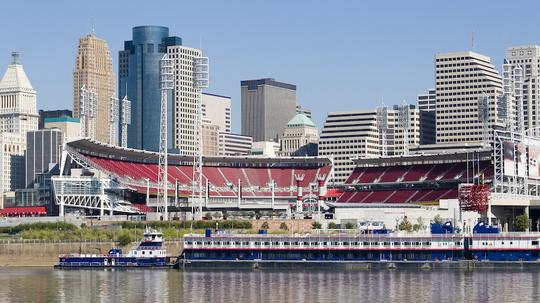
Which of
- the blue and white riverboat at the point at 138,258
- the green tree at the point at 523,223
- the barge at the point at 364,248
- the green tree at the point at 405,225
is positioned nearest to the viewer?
the barge at the point at 364,248

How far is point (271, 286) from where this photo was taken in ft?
419

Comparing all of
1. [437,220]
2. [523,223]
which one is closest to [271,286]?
[437,220]

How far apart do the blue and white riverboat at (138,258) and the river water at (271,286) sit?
15.8 feet

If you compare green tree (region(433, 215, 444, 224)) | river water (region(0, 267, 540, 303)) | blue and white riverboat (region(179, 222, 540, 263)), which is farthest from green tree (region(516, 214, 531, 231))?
river water (region(0, 267, 540, 303))

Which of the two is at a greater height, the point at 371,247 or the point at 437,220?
the point at 437,220

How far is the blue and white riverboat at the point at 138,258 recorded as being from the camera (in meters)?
160

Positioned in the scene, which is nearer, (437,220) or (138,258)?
(138,258)

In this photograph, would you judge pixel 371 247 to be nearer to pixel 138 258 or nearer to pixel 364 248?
pixel 364 248

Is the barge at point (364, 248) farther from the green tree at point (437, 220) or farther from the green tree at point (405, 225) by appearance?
the green tree at point (437, 220)

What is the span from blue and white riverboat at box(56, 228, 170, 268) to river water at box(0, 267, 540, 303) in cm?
483

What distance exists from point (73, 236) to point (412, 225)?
175ft

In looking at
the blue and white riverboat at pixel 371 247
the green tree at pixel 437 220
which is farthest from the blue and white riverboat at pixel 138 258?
the green tree at pixel 437 220

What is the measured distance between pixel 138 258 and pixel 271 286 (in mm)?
37045

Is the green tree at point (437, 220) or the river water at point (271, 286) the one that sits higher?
the green tree at point (437, 220)
